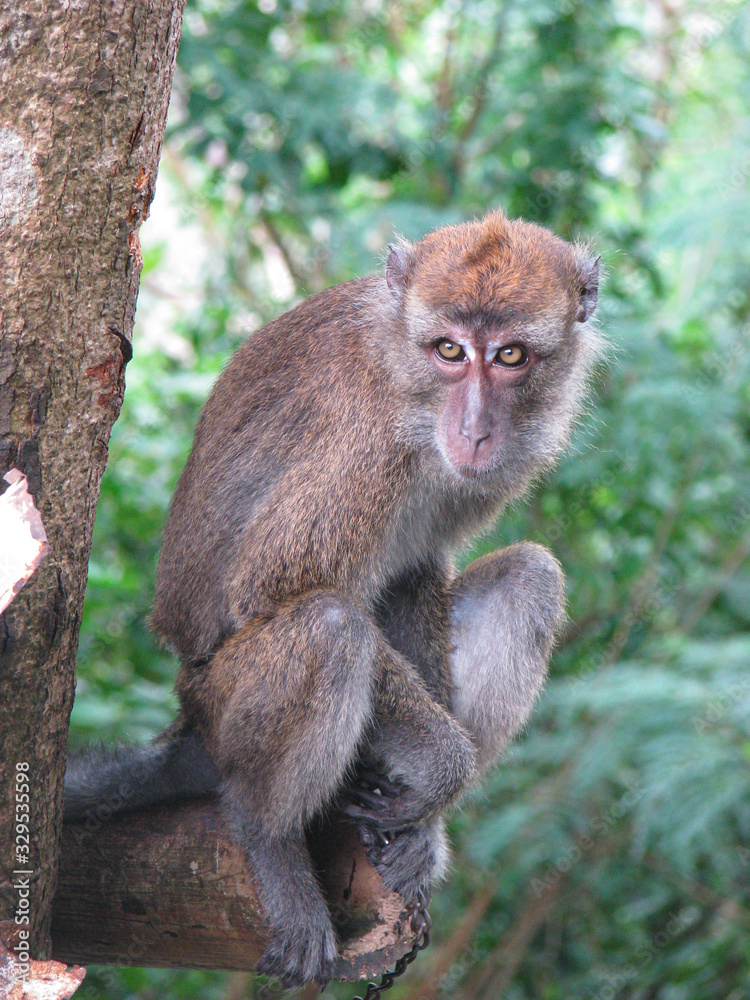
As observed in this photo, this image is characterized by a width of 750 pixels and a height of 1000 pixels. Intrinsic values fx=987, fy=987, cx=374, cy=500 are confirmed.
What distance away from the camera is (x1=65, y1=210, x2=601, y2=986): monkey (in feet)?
11.5

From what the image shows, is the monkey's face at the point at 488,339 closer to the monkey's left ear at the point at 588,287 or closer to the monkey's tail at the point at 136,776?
the monkey's left ear at the point at 588,287

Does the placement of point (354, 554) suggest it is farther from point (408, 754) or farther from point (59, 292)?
point (59, 292)

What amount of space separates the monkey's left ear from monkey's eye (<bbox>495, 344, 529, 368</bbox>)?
1.45 ft

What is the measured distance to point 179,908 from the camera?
3451 mm

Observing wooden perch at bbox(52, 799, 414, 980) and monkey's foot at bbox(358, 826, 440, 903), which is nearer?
wooden perch at bbox(52, 799, 414, 980)

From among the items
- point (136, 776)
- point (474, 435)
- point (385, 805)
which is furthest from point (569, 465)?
point (136, 776)

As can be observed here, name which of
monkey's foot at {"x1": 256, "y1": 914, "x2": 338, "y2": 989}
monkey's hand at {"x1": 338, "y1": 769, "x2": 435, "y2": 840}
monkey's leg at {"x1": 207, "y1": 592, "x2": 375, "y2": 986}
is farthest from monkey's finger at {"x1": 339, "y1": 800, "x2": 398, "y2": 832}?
monkey's foot at {"x1": 256, "y1": 914, "x2": 338, "y2": 989}

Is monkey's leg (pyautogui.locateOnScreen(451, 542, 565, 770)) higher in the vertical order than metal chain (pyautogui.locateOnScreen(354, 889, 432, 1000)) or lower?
higher

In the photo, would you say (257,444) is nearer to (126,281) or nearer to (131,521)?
(126,281)

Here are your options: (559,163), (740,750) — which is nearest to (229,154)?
(559,163)

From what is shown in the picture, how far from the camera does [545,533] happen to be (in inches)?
278

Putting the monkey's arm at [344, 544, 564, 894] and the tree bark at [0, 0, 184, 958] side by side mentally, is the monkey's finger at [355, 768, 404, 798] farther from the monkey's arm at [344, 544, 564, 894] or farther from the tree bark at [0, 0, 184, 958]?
the tree bark at [0, 0, 184, 958]

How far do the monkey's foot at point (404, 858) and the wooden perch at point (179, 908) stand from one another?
0.05m

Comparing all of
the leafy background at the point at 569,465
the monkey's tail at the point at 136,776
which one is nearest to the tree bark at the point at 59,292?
the monkey's tail at the point at 136,776
